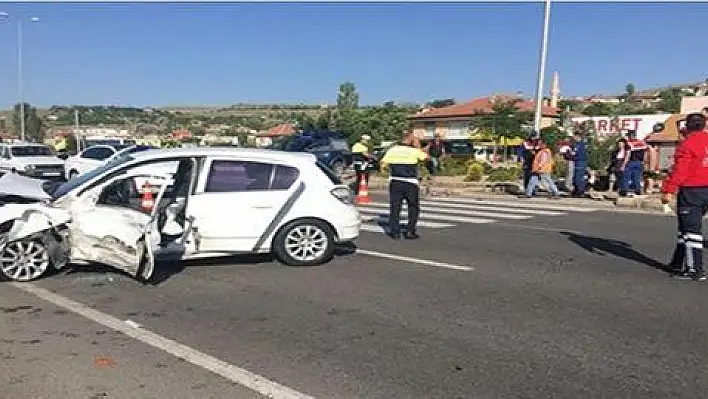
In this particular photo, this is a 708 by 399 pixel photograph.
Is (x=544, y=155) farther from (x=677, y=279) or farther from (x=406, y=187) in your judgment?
(x=677, y=279)

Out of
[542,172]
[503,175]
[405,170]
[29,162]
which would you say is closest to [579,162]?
[542,172]

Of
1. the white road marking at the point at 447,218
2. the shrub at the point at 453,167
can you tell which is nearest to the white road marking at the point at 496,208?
the white road marking at the point at 447,218

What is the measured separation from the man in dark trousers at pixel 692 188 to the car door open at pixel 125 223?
18.1 feet

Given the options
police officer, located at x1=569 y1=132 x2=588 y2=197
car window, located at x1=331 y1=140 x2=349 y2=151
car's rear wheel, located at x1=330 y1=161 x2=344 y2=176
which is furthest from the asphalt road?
car window, located at x1=331 y1=140 x2=349 y2=151

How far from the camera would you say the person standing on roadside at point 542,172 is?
18.4 metres

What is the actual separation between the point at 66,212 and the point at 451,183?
1802 cm

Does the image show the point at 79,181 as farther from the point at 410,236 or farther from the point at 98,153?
the point at 98,153

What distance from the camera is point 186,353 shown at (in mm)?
5465

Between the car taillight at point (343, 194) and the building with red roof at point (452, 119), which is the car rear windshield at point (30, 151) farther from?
the building with red roof at point (452, 119)

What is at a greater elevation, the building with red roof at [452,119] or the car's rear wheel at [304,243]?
the building with red roof at [452,119]

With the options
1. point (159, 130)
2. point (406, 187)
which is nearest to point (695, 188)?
point (406, 187)

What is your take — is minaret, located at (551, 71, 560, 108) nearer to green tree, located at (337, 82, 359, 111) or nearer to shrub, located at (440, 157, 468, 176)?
green tree, located at (337, 82, 359, 111)

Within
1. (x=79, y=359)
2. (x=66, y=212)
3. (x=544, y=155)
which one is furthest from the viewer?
(x=544, y=155)

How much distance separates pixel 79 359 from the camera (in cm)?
531
